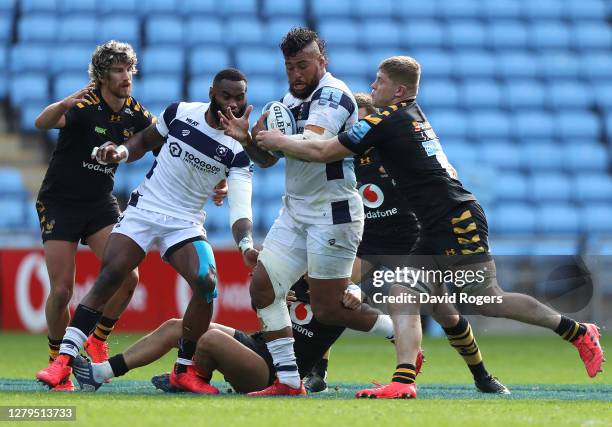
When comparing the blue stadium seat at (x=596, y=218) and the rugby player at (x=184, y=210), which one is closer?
the rugby player at (x=184, y=210)

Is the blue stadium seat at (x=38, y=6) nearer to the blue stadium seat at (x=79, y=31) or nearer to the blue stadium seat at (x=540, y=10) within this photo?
the blue stadium seat at (x=79, y=31)

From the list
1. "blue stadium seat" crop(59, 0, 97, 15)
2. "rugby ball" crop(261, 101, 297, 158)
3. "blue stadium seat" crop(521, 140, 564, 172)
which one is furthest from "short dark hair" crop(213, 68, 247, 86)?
"blue stadium seat" crop(59, 0, 97, 15)

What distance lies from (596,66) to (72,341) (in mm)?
14740

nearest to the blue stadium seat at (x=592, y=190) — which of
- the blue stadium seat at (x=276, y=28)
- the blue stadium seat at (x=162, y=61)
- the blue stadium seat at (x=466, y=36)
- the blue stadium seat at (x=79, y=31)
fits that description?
the blue stadium seat at (x=466, y=36)

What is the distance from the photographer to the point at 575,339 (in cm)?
699

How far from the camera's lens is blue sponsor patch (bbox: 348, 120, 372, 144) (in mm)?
6750

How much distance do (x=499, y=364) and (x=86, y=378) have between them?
485 centimetres

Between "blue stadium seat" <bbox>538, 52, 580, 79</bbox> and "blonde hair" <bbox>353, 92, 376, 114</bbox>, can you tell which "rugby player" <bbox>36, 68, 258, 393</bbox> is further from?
"blue stadium seat" <bbox>538, 52, 580, 79</bbox>

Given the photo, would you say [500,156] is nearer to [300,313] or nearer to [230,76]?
[300,313]

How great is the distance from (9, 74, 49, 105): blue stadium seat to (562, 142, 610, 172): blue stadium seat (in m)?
8.23

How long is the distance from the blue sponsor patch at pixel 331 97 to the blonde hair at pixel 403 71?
400mm

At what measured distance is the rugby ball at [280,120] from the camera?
7.04 m

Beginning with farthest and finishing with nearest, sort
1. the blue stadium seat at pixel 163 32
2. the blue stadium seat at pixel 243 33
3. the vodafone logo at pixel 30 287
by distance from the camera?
the blue stadium seat at pixel 243 33 → the blue stadium seat at pixel 163 32 → the vodafone logo at pixel 30 287

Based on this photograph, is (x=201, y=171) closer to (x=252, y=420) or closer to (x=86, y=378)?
(x=86, y=378)
